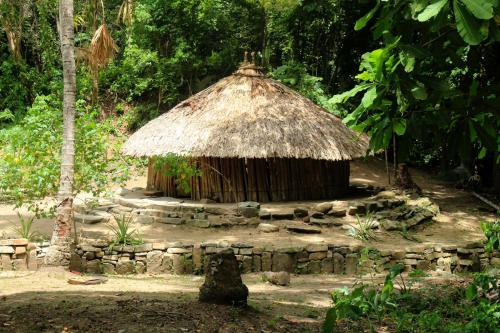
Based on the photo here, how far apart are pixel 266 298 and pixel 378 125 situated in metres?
3.17

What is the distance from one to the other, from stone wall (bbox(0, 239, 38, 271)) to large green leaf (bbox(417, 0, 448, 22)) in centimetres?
652

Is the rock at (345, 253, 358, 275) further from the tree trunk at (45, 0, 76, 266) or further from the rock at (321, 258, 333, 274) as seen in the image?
the tree trunk at (45, 0, 76, 266)

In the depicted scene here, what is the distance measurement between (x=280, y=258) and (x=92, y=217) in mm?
3531

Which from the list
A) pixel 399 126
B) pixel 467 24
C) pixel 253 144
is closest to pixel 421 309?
pixel 399 126

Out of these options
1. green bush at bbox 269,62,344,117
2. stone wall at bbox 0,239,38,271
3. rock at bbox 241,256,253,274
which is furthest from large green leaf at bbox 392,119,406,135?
green bush at bbox 269,62,344,117

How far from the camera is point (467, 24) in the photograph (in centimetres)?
286

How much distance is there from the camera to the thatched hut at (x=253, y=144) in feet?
36.5

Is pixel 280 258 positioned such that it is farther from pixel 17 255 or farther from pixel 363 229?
pixel 17 255

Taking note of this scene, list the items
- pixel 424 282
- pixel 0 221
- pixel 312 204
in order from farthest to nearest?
pixel 312 204
pixel 0 221
pixel 424 282

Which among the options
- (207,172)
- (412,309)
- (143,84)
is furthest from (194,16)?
(412,309)

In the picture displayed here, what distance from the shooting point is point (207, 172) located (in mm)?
11609

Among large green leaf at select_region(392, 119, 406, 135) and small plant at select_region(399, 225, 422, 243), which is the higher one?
large green leaf at select_region(392, 119, 406, 135)

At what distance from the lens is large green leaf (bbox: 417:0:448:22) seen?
9.32 feet

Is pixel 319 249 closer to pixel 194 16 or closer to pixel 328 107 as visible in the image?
pixel 328 107
